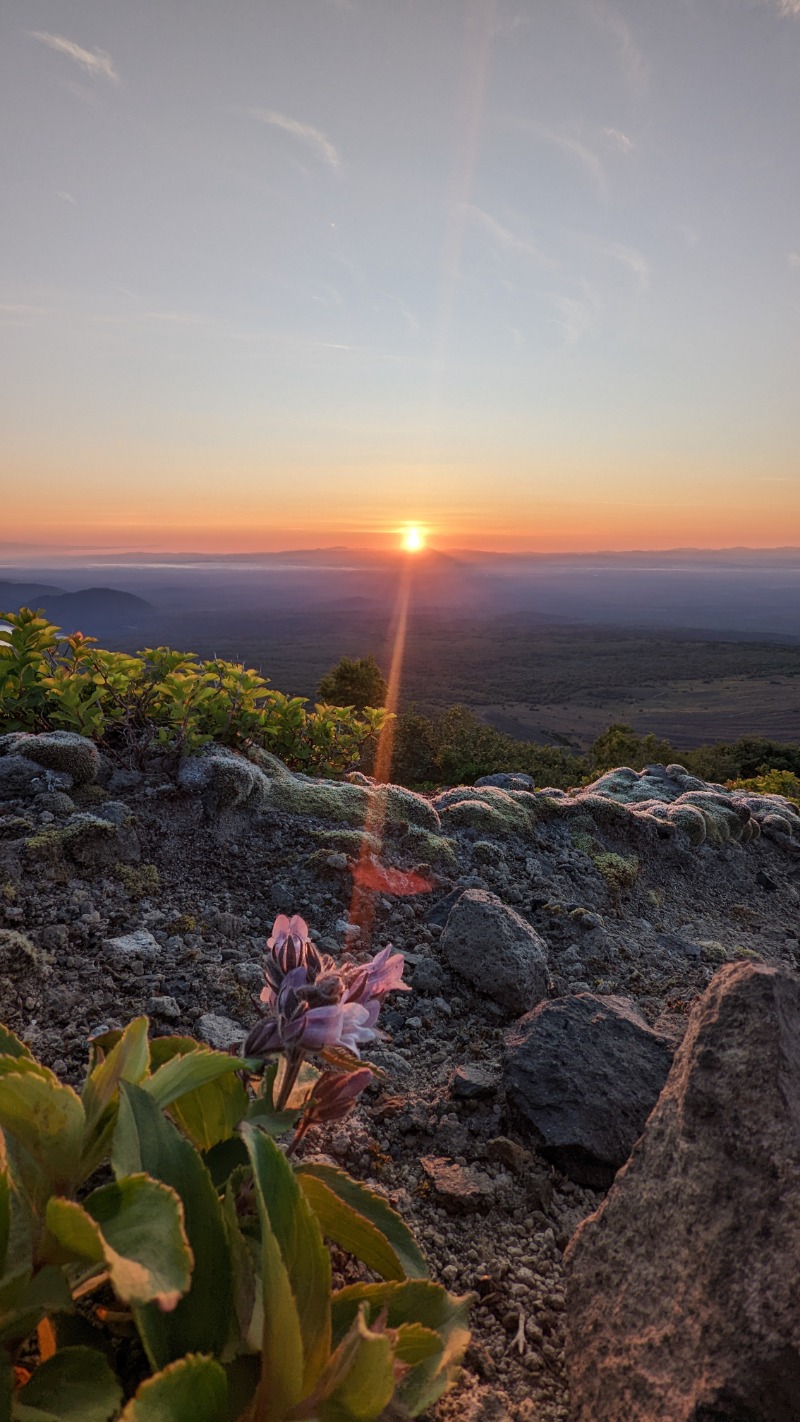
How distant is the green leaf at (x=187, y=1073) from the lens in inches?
73.5

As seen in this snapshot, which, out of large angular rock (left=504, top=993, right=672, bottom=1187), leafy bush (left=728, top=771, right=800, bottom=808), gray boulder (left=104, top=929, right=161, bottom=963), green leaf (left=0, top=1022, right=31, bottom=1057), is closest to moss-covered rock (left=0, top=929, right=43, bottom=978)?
gray boulder (left=104, top=929, right=161, bottom=963)

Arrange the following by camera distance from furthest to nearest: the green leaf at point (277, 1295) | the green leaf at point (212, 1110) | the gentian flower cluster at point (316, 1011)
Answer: the green leaf at point (212, 1110) → the gentian flower cluster at point (316, 1011) → the green leaf at point (277, 1295)

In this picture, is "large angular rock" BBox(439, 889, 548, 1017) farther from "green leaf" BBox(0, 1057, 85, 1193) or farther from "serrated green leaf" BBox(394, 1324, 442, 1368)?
"green leaf" BBox(0, 1057, 85, 1193)

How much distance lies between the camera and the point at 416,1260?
2250 millimetres

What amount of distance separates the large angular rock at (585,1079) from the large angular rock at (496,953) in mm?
619

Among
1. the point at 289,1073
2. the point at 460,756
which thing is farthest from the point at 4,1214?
the point at 460,756

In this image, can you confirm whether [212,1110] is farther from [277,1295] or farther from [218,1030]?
[218,1030]

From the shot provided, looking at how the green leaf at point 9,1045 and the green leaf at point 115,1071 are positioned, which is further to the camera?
the green leaf at point 9,1045

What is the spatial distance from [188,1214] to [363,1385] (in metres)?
0.50

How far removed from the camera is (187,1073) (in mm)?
1881

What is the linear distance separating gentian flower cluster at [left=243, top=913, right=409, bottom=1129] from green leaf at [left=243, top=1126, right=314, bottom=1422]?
0.29 meters

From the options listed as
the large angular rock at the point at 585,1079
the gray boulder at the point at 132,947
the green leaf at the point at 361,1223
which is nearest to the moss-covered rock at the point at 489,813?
the large angular rock at the point at 585,1079

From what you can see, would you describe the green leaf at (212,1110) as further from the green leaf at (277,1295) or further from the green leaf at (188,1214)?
the green leaf at (277,1295)

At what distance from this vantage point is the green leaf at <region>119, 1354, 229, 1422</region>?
1.38 m
